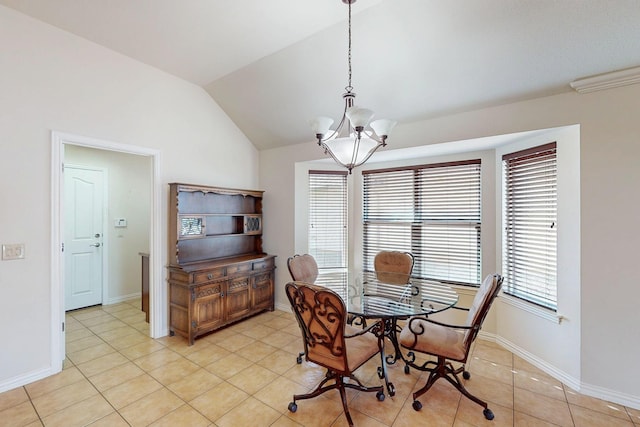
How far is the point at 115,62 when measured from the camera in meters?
2.99

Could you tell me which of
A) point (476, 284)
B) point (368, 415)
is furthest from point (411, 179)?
point (368, 415)

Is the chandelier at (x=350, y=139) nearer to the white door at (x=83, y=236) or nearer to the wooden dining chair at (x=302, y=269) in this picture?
the wooden dining chair at (x=302, y=269)

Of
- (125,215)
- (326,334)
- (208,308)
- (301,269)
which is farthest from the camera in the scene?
(125,215)

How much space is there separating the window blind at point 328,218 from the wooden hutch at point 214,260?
0.80 metres

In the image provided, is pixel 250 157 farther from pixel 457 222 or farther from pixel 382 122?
pixel 457 222

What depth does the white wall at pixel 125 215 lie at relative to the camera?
4480mm

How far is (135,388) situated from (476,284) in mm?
3722

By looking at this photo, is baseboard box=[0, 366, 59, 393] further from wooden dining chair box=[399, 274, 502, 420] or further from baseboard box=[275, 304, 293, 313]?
wooden dining chair box=[399, 274, 502, 420]

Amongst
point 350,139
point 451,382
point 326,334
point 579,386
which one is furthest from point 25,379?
point 579,386

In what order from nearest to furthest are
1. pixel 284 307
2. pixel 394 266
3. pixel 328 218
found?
pixel 394 266, pixel 284 307, pixel 328 218

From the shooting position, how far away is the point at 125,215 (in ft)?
15.2

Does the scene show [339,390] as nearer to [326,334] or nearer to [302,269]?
[326,334]

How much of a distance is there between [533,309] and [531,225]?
2.83ft

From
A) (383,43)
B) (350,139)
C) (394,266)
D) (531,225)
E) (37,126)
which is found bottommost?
(394,266)
